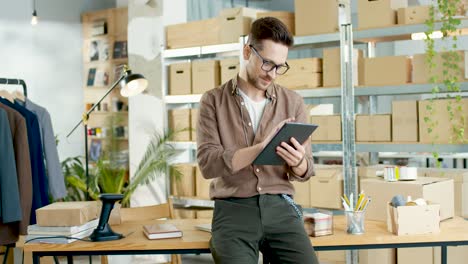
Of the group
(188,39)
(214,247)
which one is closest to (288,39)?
(214,247)

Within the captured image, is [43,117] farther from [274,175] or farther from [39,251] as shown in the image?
[274,175]

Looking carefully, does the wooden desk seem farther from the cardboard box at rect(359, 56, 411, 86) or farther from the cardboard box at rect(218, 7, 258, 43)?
the cardboard box at rect(218, 7, 258, 43)

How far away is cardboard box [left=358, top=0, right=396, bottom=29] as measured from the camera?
16.7 feet

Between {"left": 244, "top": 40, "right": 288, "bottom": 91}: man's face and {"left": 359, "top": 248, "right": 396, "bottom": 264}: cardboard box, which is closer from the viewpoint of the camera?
{"left": 244, "top": 40, "right": 288, "bottom": 91}: man's face

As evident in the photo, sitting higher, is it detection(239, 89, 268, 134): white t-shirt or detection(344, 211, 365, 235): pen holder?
detection(239, 89, 268, 134): white t-shirt

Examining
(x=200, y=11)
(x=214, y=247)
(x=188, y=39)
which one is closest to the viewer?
(x=214, y=247)

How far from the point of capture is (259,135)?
10.2 feet

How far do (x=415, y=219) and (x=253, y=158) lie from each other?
2.75ft

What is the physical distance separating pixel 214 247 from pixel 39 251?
78 centimetres

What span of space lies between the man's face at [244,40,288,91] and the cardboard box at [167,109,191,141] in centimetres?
320

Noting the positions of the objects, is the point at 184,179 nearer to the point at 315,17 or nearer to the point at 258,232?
the point at 315,17

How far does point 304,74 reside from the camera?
Answer: 5477 mm

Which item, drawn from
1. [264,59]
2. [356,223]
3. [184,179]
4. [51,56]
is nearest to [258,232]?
[356,223]

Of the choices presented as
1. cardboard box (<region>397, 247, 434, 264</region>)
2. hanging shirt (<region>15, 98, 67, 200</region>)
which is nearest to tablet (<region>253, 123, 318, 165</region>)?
cardboard box (<region>397, 247, 434, 264</region>)
